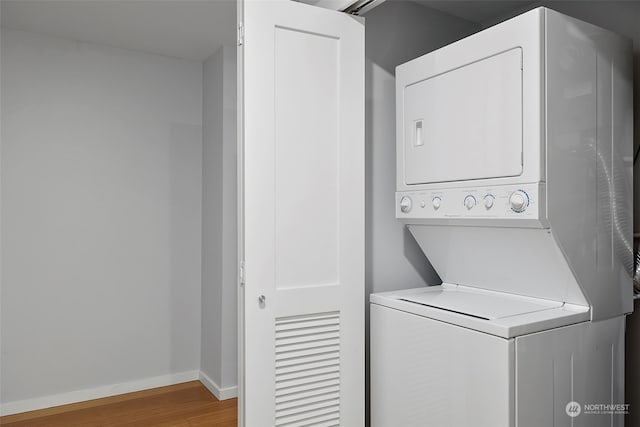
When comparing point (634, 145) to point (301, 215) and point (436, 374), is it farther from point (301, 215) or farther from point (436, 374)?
point (301, 215)

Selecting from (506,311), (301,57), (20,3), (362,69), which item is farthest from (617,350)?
Answer: (20,3)

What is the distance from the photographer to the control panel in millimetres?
1611

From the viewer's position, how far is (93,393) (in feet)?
10.4

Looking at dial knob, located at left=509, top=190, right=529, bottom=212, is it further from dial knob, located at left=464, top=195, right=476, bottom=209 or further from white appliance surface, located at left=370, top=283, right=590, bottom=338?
white appliance surface, located at left=370, top=283, right=590, bottom=338

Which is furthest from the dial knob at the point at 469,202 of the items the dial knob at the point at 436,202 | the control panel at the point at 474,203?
the dial knob at the point at 436,202

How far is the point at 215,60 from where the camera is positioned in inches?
132

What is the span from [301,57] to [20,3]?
180 cm

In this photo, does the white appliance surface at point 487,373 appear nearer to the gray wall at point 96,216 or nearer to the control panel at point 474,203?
the control panel at point 474,203

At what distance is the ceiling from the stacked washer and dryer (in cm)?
136

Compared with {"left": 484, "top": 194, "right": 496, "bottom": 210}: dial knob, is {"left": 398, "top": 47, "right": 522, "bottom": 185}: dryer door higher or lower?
higher

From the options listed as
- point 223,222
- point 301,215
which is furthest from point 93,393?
point 301,215

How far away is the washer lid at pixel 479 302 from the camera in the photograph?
1.72 metres

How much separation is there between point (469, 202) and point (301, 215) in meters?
0.67

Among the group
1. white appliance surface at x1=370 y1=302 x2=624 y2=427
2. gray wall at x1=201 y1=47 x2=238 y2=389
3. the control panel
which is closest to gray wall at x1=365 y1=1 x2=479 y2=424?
the control panel
